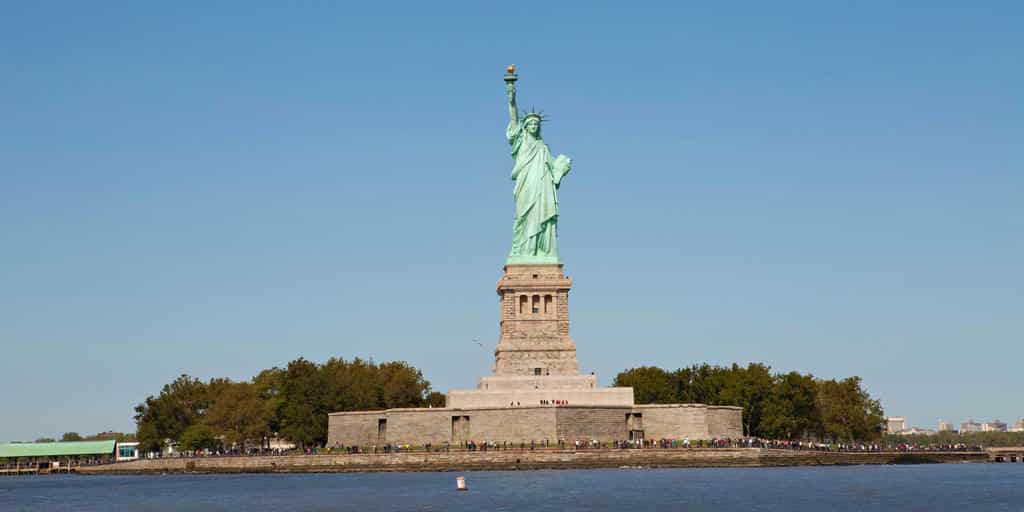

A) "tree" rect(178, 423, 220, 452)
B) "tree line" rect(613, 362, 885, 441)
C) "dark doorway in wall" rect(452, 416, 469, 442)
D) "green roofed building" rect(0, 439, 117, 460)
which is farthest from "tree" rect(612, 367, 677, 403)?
"green roofed building" rect(0, 439, 117, 460)

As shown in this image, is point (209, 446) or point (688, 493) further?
point (209, 446)

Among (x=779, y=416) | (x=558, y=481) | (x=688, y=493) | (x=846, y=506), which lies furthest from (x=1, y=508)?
(x=779, y=416)

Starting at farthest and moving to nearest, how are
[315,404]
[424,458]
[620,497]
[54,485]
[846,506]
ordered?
1. [315,404]
2. [54,485]
3. [424,458]
4. [620,497]
5. [846,506]

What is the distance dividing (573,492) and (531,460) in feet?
60.9

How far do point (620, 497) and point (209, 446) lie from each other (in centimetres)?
5115

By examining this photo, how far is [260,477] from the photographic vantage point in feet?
286

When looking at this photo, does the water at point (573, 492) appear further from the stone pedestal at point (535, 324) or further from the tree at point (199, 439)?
the tree at point (199, 439)

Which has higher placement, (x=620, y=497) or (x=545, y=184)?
(x=545, y=184)

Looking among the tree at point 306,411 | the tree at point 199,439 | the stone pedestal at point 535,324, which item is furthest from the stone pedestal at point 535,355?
the tree at point 199,439

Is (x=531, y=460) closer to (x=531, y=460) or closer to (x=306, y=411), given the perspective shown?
(x=531, y=460)

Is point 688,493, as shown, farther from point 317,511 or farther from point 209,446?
point 209,446

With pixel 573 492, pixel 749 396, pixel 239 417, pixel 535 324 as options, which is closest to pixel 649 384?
pixel 749 396

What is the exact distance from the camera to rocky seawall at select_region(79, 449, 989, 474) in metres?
81.7

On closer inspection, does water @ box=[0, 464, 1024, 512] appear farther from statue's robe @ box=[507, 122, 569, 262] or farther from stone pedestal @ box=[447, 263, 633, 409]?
statue's robe @ box=[507, 122, 569, 262]
